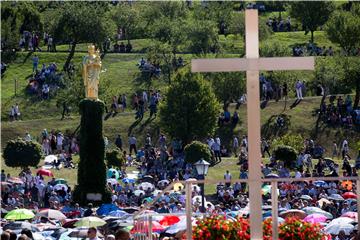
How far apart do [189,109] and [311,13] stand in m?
31.4

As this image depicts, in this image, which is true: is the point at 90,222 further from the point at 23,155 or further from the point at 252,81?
the point at 23,155

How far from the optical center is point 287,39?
3605 inches

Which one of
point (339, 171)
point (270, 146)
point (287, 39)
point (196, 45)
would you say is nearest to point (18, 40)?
point (196, 45)

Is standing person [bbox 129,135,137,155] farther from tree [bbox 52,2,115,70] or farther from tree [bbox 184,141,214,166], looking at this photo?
tree [bbox 52,2,115,70]

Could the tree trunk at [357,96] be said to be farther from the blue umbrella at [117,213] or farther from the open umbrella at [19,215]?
the open umbrella at [19,215]

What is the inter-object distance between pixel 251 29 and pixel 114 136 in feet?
174

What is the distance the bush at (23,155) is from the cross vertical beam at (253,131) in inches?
1615

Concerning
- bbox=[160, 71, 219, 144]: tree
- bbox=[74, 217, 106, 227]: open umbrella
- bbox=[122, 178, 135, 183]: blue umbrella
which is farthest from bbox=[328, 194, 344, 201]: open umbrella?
bbox=[160, 71, 219, 144]: tree

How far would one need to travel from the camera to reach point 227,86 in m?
70.6

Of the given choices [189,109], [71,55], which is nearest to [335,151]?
[189,109]

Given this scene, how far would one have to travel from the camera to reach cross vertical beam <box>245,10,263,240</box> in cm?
1243

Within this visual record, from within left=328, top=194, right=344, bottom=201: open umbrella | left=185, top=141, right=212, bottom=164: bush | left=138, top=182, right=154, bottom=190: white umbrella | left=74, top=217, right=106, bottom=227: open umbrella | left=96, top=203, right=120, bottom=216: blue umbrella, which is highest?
left=74, top=217, right=106, bottom=227: open umbrella

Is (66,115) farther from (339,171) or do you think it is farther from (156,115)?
Result: (339,171)

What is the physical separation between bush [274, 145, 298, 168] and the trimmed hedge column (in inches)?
270
